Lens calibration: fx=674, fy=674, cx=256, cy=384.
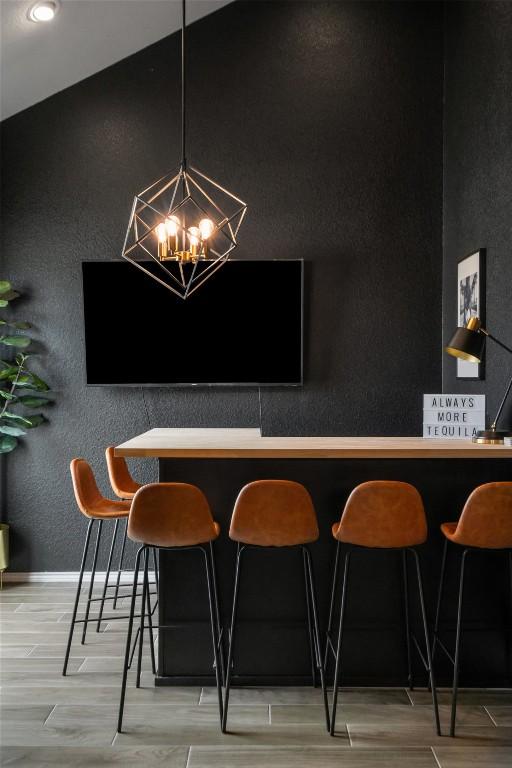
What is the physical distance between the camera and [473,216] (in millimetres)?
4102

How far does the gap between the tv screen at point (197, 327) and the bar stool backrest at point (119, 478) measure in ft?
2.63

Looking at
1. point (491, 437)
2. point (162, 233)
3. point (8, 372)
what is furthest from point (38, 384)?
point (491, 437)

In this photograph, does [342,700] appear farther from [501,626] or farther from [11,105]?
[11,105]

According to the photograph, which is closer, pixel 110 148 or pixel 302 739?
pixel 302 739

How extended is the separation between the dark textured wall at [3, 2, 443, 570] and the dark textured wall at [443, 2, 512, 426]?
0.59 feet

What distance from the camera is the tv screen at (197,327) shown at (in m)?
4.64

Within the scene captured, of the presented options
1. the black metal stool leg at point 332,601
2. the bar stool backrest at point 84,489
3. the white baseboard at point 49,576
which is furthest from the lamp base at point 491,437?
the white baseboard at point 49,576

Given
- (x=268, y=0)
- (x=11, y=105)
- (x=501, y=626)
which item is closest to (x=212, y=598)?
(x=501, y=626)

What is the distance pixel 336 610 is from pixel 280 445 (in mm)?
823

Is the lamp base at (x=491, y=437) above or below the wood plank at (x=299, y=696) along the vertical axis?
above

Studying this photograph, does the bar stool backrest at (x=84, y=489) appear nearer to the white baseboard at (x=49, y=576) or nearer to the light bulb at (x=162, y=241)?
the light bulb at (x=162, y=241)

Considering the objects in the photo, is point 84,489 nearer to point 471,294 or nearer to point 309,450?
point 309,450

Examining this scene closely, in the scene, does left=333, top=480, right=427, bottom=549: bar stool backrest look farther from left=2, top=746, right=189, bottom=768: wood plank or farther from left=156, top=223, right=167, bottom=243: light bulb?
left=156, top=223, right=167, bottom=243: light bulb

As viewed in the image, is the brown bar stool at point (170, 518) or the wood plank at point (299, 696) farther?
the wood plank at point (299, 696)
